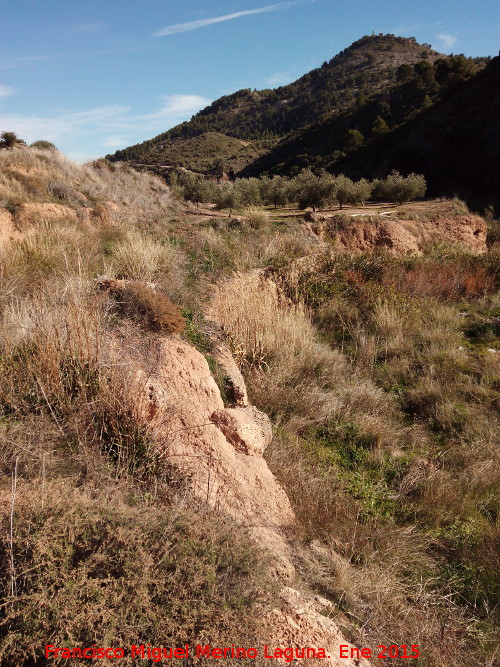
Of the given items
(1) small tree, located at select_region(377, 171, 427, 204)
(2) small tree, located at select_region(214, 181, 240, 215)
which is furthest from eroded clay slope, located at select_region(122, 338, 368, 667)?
(1) small tree, located at select_region(377, 171, 427, 204)

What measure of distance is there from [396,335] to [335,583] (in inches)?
198

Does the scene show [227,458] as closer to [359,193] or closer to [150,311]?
[150,311]

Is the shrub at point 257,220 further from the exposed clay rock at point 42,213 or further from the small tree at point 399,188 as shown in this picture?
the small tree at point 399,188

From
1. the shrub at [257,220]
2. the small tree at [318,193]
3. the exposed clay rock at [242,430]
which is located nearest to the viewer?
the exposed clay rock at [242,430]

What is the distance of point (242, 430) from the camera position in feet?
10.7

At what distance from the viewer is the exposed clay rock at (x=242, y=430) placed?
3.22 metres

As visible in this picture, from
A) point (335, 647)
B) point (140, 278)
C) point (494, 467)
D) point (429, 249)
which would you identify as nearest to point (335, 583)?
point (335, 647)

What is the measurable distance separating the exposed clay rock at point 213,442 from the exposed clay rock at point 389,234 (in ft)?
27.1

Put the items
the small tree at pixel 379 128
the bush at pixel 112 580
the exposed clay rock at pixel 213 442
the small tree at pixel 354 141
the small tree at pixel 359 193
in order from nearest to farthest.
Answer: the bush at pixel 112 580, the exposed clay rock at pixel 213 442, the small tree at pixel 359 193, the small tree at pixel 379 128, the small tree at pixel 354 141

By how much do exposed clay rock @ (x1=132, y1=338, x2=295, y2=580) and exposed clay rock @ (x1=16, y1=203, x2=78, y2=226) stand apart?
6.04 m

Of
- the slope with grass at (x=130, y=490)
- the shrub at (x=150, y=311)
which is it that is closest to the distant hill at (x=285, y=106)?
the shrub at (x=150, y=311)

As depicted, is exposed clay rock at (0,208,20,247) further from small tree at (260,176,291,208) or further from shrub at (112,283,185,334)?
small tree at (260,176,291,208)

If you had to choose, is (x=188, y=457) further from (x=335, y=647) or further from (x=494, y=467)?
(x=494, y=467)

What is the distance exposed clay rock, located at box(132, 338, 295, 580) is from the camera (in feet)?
8.43
